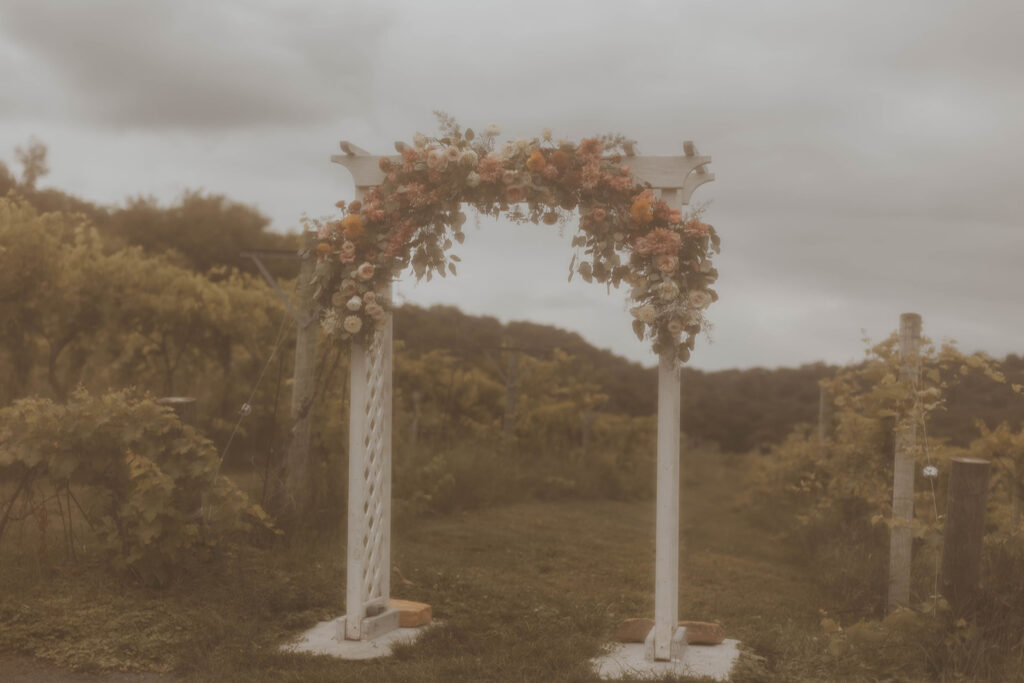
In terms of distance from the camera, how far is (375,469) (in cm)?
561

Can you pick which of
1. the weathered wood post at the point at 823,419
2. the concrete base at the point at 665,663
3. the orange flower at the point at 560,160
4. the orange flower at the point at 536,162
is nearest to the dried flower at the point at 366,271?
the orange flower at the point at 536,162

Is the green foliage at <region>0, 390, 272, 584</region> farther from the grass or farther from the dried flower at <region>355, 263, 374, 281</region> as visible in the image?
the dried flower at <region>355, 263, 374, 281</region>

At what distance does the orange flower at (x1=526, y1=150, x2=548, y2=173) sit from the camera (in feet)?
16.1

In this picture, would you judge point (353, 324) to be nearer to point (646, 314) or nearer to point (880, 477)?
point (646, 314)

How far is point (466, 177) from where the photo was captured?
5.05m

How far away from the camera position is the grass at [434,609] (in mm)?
4840

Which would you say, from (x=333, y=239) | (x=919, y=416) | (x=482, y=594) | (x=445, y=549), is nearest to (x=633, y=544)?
(x=445, y=549)

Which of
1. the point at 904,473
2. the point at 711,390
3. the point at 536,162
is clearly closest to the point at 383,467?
the point at 536,162

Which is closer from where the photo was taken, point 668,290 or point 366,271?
point 668,290

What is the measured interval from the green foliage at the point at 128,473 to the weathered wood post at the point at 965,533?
4.18 m

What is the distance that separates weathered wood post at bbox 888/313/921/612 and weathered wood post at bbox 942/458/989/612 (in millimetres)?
1238

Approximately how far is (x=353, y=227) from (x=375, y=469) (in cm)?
150

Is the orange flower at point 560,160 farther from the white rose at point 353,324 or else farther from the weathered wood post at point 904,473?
the weathered wood post at point 904,473

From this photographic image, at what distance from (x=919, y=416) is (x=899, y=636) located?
179 cm
